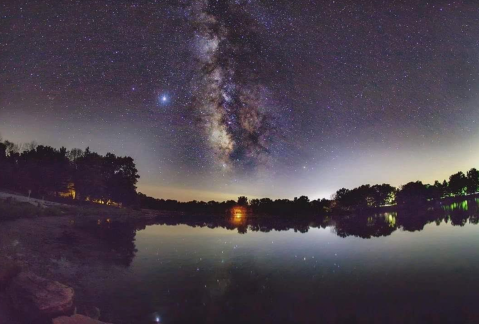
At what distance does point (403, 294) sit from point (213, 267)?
1400cm

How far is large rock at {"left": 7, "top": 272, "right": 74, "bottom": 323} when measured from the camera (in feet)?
35.6

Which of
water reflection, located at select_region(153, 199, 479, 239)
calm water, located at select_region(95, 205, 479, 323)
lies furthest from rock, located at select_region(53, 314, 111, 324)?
water reflection, located at select_region(153, 199, 479, 239)

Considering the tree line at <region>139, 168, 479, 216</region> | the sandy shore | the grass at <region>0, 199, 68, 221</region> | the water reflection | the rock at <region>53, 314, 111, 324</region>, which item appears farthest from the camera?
the tree line at <region>139, 168, 479, 216</region>

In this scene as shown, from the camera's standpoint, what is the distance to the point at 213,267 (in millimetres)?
22922

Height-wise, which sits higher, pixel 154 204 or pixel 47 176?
pixel 47 176

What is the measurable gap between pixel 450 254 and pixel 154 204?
131m

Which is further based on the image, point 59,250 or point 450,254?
point 450,254

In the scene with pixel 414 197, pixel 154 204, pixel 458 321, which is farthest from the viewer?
pixel 414 197

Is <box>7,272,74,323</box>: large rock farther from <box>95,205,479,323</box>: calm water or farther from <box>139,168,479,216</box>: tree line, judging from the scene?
<box>139,168,479,216</box>: tree line

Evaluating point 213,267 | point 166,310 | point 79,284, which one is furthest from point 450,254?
point 79,284

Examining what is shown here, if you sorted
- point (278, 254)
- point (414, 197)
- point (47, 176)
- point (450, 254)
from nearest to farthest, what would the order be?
point (450, 254) < point (278, 254) < point (47, 176) < point (414, 197)

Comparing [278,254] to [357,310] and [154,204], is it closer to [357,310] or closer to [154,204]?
[357,310]

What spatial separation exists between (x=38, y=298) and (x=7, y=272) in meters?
3.20

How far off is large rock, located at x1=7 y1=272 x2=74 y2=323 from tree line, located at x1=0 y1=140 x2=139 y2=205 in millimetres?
79929
